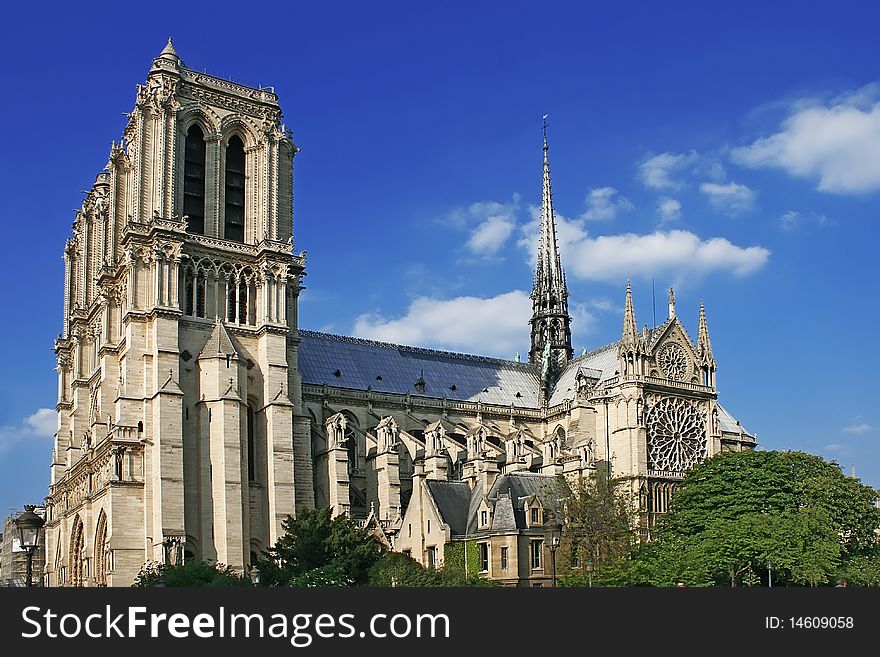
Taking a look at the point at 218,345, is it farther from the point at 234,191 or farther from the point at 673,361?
the point at 673,361

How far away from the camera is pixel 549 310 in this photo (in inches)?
4112

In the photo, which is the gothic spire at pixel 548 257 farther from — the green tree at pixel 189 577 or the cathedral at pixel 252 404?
the green tree at pixel 189 577

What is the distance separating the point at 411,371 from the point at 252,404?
64.3 ft

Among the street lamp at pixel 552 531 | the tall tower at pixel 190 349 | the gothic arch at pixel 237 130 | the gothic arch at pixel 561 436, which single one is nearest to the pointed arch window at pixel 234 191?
the tall tower at pixel 190 349

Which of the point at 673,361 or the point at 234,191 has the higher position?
the point at 234,191

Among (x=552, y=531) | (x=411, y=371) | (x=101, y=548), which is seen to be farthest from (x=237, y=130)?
(x=552, y=531)

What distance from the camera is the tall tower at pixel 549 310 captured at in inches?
4028

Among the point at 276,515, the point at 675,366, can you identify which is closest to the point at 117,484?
the point at 276,515

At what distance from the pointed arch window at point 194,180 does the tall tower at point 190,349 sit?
0.10m

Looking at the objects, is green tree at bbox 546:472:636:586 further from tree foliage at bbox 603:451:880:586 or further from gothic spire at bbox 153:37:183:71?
gothic spire at bbox 153:37:183:71

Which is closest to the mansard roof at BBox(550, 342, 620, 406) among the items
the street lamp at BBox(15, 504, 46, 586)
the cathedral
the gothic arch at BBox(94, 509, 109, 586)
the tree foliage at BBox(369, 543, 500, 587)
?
the cathedral

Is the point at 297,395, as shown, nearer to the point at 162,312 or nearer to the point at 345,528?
the point at 162,312

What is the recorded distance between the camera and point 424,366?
93250 millimetres

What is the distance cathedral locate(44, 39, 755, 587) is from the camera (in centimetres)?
6906
